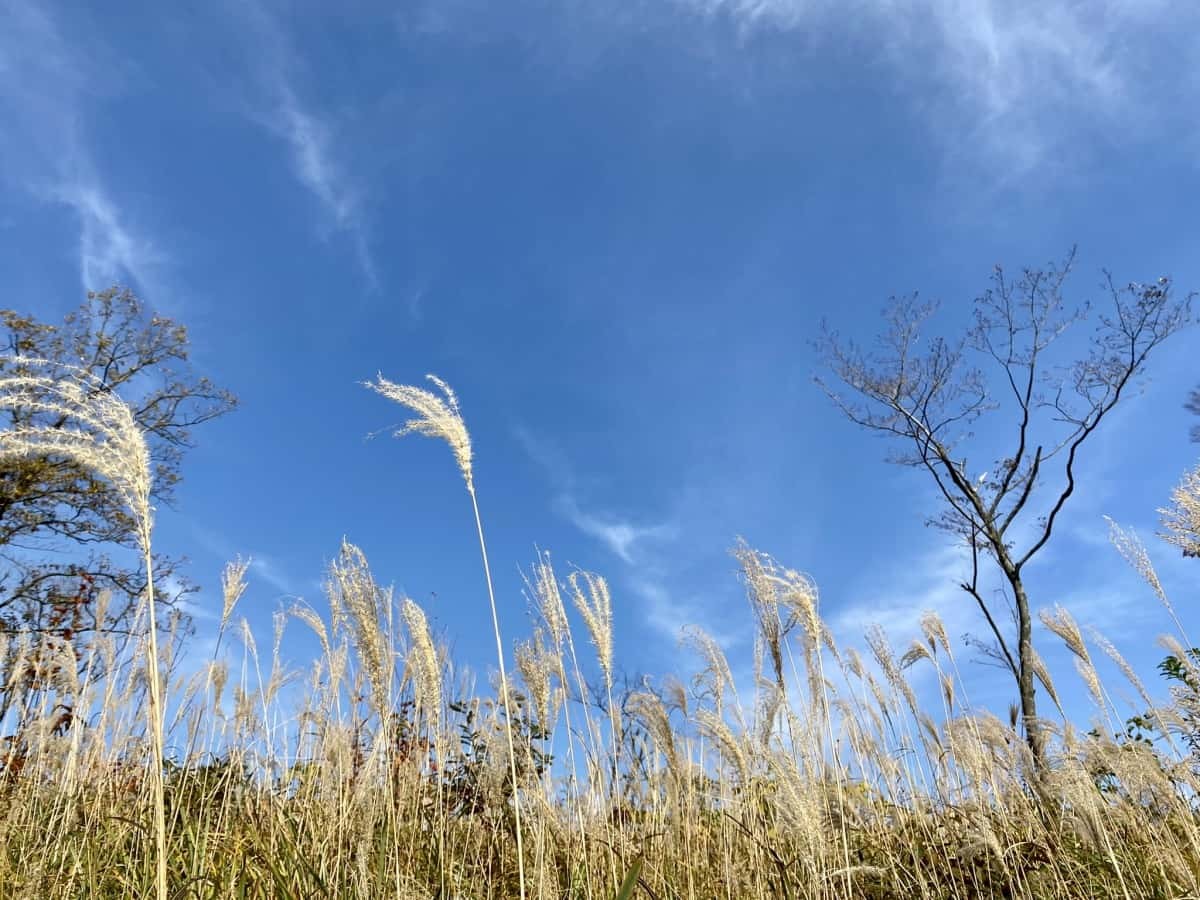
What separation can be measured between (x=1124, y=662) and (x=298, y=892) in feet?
14.1

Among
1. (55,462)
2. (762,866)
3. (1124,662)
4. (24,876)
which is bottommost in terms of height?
(762,866)

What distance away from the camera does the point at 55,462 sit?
41.4 feet

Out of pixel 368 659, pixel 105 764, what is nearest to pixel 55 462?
pixel 105 764

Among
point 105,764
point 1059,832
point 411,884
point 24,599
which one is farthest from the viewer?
point 24,599

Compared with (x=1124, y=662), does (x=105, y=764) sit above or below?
above

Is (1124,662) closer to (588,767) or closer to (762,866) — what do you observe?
(762,866)

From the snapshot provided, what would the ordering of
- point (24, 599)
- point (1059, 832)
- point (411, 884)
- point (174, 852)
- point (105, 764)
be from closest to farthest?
point (411, 884) → point (174, 852) → point (1059, 832) → point (105, 764) → point (24, 599)

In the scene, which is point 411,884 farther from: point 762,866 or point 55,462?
point 55,462

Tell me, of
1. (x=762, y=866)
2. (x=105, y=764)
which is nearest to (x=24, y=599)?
(x=105, y=764)

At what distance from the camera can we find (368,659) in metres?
3.35

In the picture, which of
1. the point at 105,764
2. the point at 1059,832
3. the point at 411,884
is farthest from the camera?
the point at 105,764

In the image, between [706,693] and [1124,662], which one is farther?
[706,693]

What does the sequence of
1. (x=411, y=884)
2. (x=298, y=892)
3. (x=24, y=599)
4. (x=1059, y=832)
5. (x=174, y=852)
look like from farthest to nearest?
1. (x=24, y=599)
2. (x=1059, y=832)
3. (x=174, y=852)
4. (x=411, y=884)
5. (x=298, y=892)

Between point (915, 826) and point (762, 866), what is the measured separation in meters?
1.49
